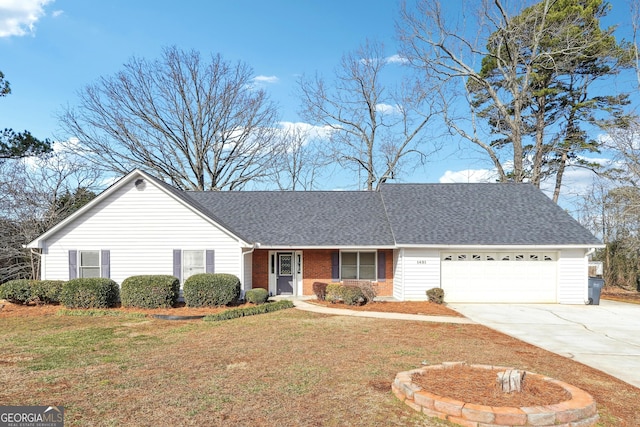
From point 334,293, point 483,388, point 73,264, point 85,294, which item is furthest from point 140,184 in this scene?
point 483,388

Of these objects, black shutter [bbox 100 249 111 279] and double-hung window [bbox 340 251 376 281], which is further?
double-hung window [bbox 340 251 376 281]

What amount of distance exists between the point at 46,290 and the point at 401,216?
1500 cm

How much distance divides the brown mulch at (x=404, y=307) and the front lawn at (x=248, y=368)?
8.02 ft

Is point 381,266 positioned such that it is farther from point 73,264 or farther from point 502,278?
point 73,264

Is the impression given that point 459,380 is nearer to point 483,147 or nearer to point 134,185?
point 134,185

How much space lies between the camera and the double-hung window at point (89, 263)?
17297 mm

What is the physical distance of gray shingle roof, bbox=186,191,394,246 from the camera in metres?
19.1

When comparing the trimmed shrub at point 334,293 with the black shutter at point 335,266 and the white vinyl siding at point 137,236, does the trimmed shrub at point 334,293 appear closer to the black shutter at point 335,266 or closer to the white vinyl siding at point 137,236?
the black shutter at point 335,266

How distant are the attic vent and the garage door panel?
42.1 feet

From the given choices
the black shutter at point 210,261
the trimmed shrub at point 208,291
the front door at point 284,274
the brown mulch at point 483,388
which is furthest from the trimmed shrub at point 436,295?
the brown mulch at point 483,388

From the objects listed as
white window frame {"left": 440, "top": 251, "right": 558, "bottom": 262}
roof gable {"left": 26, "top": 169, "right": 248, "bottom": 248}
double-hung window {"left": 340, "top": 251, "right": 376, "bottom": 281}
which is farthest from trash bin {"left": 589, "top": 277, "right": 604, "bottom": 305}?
roof gable {"left": 26, "top": 169, "right": 248, "bottom": 248}

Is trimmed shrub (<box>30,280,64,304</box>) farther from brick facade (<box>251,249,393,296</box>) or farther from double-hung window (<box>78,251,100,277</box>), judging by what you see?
brick facade (<box>251,249,393,296</box>)

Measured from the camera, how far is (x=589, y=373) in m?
7.75

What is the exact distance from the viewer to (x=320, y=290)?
17.7 m
